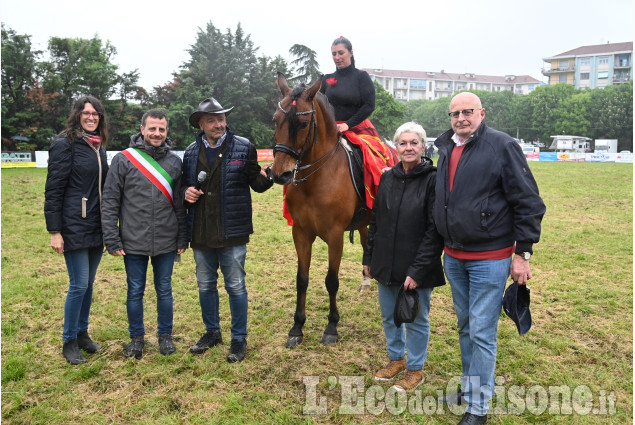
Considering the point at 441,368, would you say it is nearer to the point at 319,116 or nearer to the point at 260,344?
the point at 260,344

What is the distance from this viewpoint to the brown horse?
12.4 feet

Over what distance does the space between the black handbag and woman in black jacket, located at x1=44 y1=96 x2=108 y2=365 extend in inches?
107

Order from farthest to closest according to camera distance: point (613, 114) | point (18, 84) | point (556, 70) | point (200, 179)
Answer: point (556, 70) < point (613, 114) < point (18, 84) < point (200, 179)

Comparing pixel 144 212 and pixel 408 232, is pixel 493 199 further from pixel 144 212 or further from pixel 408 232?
pixel 144 212

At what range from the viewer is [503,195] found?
9.21 feet

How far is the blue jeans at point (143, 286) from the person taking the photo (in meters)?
3.85

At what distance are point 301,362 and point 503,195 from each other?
2.39m

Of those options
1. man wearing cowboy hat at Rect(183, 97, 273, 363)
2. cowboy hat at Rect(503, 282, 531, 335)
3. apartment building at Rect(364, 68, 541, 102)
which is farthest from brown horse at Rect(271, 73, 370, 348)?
apartment building at Rect(364, 68, 541, 102)

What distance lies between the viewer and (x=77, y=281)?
149 inches

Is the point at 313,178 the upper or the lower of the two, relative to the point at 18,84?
lower

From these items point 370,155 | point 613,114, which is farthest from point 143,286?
point 613,114

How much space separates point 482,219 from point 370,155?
2110mm

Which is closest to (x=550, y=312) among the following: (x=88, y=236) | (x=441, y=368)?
(x=441, y=368)

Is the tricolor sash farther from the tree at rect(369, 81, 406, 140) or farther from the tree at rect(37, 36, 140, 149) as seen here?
the tree at rect(369, 81, 406, 140)
